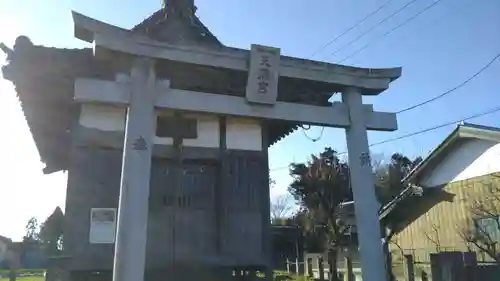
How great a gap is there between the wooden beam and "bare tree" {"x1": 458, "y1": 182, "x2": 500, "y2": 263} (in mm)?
7080

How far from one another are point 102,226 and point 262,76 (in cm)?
438

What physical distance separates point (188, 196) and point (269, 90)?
9.46 feet

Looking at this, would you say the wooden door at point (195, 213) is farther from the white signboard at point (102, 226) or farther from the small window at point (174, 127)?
the white signboard at point (102, 226)

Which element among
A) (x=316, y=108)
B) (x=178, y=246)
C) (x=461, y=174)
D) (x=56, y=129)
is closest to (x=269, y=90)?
(x=316, y=108)

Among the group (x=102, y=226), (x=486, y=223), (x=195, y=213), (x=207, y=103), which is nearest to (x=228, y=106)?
(x=207, y=103)

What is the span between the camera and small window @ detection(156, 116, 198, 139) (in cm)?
901

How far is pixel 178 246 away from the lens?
8.64 metres

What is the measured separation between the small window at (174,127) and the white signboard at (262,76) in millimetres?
1735

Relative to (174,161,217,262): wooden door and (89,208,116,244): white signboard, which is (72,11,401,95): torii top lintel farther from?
(89,208,116,244): white signboard

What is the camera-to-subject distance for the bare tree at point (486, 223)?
13.5 m

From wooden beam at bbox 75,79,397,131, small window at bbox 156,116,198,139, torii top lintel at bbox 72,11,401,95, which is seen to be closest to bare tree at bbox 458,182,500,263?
wooden beam at bbox 75,79,397,131

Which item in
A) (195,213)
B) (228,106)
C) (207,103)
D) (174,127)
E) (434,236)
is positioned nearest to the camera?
(207,103)

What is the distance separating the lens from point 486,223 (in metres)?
Result: 14.4

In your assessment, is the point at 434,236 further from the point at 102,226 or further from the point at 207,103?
the point at 102,226
